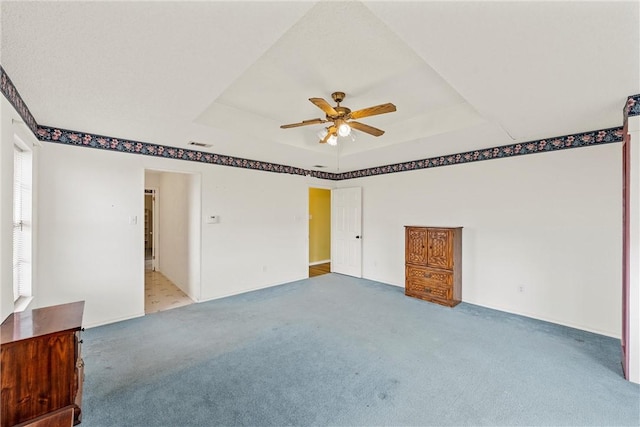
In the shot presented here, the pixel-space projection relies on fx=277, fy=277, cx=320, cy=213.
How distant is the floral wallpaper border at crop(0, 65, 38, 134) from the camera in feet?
6.27

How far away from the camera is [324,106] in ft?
8.16

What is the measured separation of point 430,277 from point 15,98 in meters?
5.14

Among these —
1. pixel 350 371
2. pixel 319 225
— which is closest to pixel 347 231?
pixel 319 225

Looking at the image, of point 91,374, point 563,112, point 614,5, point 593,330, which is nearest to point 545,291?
point 593,330

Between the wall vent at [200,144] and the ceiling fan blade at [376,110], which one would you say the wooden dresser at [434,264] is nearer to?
the ceiling fan blade at [376,110]

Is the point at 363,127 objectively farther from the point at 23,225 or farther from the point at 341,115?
the point at 23,225

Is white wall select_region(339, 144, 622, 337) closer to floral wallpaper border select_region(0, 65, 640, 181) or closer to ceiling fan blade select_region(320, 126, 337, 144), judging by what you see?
floral wallpaper border select_region(0, 65, 640, 181)

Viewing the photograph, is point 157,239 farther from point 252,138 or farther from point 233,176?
point 252,138

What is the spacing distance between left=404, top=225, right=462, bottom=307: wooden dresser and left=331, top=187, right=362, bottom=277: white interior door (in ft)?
4.67

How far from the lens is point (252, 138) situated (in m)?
3.62

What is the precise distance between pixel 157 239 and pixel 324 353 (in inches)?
214

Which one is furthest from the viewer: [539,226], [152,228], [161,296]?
[152,228]

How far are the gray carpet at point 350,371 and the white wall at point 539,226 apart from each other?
14.0 inches

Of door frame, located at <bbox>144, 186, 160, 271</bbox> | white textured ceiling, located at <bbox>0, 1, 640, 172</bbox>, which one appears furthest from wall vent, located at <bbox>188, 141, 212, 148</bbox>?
door frame, located at <bbox>144, 186, 160, 271</bbox>
